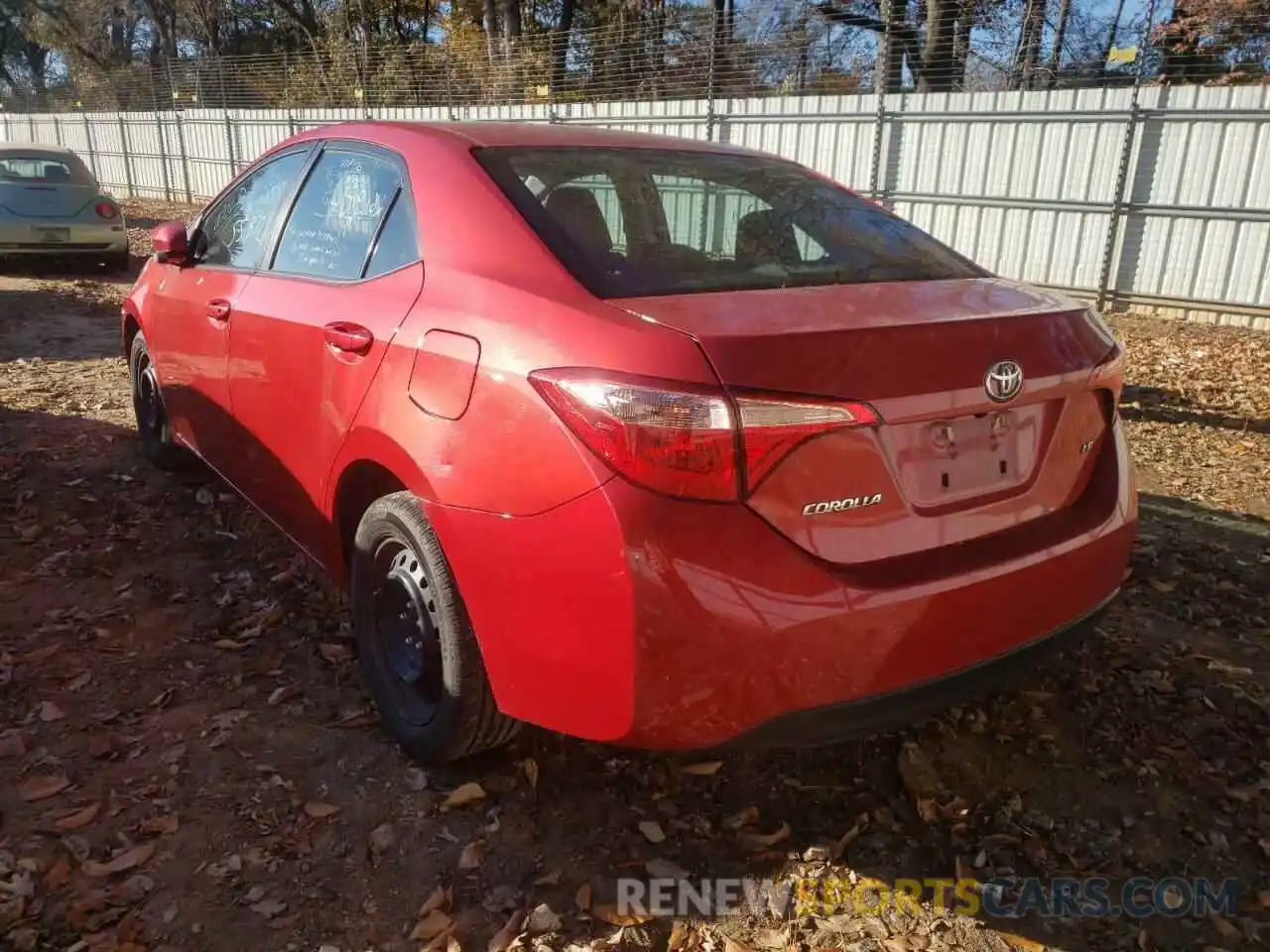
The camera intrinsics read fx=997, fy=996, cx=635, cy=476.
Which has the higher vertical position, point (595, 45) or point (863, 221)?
point (595, 45)

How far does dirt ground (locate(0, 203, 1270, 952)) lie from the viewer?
2.24 meters

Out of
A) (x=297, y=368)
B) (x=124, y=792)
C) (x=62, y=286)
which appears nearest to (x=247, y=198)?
(x=297, y=368)

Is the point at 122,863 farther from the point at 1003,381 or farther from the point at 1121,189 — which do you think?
the point at 1121,189

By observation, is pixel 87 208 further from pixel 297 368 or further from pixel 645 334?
pixel 645 334

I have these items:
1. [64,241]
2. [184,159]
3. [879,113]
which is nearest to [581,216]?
[879,113]

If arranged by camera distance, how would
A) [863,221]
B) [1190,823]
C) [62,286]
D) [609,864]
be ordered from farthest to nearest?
[62,286] < [863,221] < [1190,823] < [609,864]

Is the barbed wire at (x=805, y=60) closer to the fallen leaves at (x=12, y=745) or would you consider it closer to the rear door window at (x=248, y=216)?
the rear door window at (x=248, y=216)

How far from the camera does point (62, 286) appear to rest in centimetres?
1130

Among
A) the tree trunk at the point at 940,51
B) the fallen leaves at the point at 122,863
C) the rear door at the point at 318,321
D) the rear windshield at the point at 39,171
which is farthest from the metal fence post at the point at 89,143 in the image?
the fallen leaves at the point at 122,863

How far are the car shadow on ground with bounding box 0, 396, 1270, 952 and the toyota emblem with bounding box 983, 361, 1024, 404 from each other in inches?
35.3

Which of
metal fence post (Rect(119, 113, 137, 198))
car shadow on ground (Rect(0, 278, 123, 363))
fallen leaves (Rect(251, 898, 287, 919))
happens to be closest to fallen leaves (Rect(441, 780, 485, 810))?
fallen leaves (Rect(251, 898, 287, 919))

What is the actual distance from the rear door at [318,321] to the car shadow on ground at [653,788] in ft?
1.96

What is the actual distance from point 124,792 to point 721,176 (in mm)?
2434

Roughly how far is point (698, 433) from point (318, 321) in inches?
59.0
